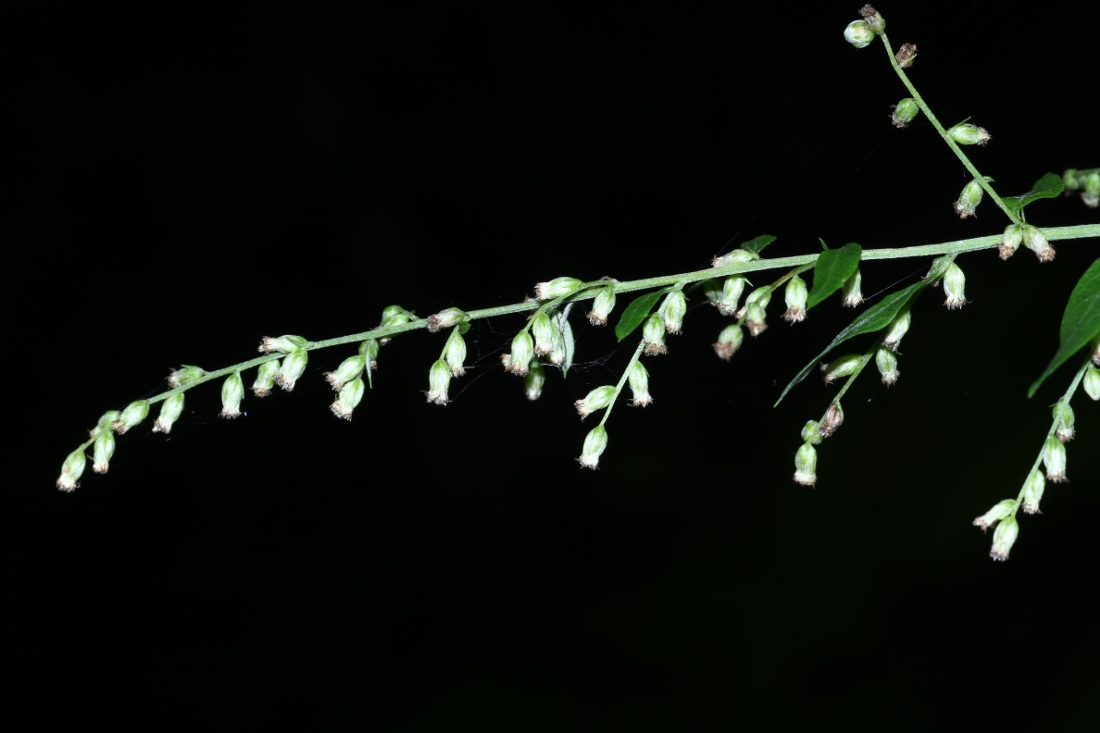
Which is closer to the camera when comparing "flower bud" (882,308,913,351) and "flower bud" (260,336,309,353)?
"flower bud" (882,308,913,351)

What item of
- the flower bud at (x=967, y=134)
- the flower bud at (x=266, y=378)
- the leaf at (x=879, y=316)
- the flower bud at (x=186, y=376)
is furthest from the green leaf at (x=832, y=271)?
the flower bud at (x=186, y=376)

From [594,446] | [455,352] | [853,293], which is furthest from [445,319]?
[853,293]

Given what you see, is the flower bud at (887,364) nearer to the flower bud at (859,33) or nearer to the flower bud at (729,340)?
the flower bud at (729,340)

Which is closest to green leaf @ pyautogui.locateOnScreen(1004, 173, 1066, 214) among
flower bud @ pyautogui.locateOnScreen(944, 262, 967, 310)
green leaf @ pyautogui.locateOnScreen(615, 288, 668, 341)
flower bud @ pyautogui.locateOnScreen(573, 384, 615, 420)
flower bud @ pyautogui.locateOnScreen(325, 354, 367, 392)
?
flower bud @ pyautogui.locateOnScreen(944, 262, 967, 310)

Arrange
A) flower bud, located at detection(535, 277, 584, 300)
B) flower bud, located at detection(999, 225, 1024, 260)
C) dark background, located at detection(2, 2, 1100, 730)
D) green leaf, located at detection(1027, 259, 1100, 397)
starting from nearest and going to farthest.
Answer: green leaf, located at detection(1027, 259, 1100, 397)
flower bud, located at detection(999, 225, 1024, 260)
flower bud, located at detection(535, 277, 584, 300)
dark background, located at detection(2, 2, 1100, 730)

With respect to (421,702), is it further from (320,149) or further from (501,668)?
(320,149)

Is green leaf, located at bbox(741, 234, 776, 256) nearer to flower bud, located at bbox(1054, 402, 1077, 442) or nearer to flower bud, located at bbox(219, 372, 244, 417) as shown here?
flower bud, located at bbox(1054, 402, 1077, 442)

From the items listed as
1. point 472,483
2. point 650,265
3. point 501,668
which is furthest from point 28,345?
point 650,265
